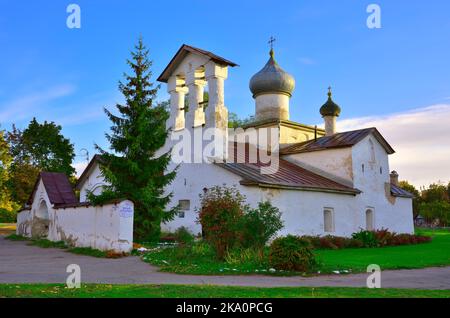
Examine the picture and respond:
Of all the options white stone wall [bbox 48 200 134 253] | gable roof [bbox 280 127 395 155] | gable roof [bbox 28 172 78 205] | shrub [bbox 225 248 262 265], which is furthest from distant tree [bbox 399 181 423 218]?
shrub [bbox 225 248 262 265]

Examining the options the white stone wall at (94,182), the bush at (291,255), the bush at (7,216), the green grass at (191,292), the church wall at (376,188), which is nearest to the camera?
the green grass at (191,292)

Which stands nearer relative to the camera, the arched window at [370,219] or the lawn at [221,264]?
the lawn at [221,264]

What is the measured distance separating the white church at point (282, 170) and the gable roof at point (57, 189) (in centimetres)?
185

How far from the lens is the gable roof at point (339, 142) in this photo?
89.3 ft

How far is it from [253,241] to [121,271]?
438cm

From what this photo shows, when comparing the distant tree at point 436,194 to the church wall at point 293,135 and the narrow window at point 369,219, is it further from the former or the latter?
the narrow window at point 369,219

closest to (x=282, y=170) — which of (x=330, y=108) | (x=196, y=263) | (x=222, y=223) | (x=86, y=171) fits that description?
(x=330, y=108)

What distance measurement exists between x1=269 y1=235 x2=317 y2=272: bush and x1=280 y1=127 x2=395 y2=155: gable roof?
15497 mm

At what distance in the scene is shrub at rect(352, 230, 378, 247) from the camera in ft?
77.6

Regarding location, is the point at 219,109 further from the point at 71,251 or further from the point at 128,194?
the point at 71,251

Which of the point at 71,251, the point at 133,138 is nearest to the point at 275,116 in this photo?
the point at 133,138

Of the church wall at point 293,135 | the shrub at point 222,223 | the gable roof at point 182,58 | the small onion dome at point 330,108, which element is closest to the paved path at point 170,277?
the shrub at point 222,223

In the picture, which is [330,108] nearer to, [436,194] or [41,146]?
[41,146]

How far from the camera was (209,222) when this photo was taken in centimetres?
1464
